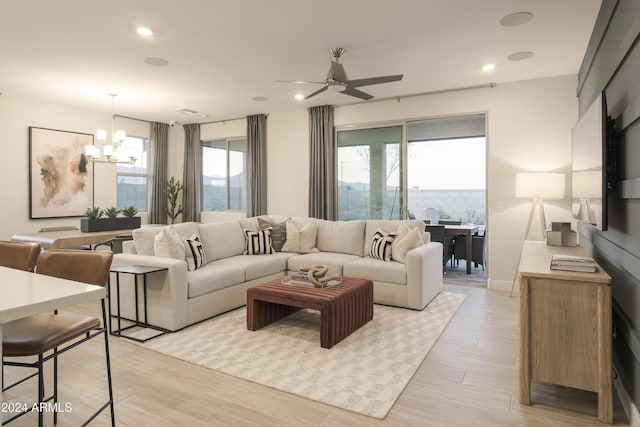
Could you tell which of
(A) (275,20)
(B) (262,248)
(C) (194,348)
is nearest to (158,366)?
(C) (194,348)

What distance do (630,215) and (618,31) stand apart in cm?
122

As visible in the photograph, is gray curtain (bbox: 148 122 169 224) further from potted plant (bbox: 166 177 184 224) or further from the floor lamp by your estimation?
the floor lamp

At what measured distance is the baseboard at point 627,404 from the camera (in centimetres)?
198

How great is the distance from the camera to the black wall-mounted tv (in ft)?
7.62

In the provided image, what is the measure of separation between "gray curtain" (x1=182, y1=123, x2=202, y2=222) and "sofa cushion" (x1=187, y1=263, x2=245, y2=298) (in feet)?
13.3

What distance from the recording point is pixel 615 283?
253 centimetres

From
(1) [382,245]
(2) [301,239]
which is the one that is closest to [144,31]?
(2) [301,239]

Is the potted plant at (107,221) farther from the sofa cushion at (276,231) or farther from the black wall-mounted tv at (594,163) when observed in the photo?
the black wall-mounted tv at (594,163)

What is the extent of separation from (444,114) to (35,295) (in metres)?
5.35

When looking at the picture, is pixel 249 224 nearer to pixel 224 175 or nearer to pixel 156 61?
pixel 156 61

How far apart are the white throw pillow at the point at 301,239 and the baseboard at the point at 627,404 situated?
3.50 m

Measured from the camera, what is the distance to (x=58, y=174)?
6.31m

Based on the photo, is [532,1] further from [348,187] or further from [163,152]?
[163,152]

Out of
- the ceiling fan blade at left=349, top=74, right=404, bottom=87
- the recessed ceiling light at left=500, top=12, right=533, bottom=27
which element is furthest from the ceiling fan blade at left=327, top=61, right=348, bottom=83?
the recessed ceiling light at left=500, top=12, right=533, bottom=27
